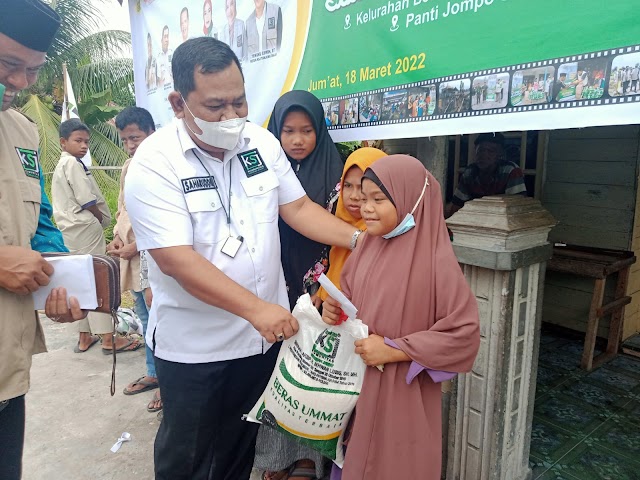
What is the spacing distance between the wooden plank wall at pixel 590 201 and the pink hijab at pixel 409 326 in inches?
115

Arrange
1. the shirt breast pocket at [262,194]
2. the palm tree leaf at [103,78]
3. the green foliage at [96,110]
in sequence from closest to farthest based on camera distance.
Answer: the shirt breast pocket at [262,194] < the green foliage at [96,110] < the palm tree leaf at [103,78]

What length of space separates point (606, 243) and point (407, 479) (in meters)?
3.21

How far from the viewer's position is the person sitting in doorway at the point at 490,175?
369 cm

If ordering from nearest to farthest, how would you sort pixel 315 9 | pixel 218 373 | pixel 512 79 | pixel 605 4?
pixel 605 4 → pixel 512 79 → pixel 218 373 → pixel 315 9

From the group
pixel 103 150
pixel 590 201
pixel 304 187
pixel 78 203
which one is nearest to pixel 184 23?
pixel 78 203

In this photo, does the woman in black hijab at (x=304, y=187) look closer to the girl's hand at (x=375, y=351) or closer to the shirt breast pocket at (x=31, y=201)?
the girl's hand at (x=375, y=351)

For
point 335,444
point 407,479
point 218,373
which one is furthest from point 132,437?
point 407,479

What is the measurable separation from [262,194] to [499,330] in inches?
42.7

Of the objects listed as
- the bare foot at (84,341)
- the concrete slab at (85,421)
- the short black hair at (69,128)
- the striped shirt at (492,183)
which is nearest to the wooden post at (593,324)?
the striped shirt at (492,183)

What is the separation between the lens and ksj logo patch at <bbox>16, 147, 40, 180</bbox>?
4.63 feet

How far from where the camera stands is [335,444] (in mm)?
1556

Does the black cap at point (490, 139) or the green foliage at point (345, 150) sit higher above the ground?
the black cap at point (490, 139)

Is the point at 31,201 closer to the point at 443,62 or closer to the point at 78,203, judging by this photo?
the point at 443,62

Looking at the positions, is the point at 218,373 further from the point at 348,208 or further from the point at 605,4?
the point at 605,4
